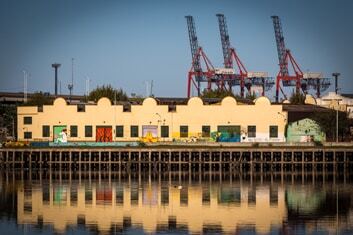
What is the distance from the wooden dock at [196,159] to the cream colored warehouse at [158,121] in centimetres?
607

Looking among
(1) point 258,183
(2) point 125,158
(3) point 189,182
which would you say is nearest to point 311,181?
(1) point 258,183

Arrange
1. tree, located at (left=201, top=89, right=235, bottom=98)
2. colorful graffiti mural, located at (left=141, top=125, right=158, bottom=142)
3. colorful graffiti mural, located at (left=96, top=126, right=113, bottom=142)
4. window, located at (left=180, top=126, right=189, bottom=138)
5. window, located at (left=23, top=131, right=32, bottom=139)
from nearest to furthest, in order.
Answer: window, located at (left=180, top=126, right=189, bottom=138), colorful graffiti mural, located at (left=141, top=125, right=158, bottom=142), colorful graffiti mural, located at (left=96, top=126, right=113, bottom=142), window, located at (left=23, top=131, right=32, bottom=139), tree, located at (left=201, top=89, right=235, bottom=98)

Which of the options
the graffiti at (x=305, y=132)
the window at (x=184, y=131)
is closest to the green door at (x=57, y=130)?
the window at (x=184, y=131)

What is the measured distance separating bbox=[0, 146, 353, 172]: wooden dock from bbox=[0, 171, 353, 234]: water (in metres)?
4.12

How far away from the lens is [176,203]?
59.8 meters

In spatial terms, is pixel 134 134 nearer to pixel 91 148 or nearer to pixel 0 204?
pixel 91 148

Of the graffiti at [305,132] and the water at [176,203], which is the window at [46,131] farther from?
the graffiti at [305,132]

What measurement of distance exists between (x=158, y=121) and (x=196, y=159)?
29.8 ft

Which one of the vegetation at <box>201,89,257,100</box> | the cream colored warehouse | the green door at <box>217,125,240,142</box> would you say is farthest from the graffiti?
the vegetation at <box>201,89,257,100</box>

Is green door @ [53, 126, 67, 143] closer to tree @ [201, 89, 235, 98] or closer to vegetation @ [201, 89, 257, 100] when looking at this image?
vegetation @ [201, 89, 257, 100]

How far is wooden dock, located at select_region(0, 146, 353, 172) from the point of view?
85688 mm

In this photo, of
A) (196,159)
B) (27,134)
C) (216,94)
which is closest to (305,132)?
(196,159)

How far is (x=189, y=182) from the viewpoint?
73.8 metres

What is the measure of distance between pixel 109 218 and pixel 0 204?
1005cm
